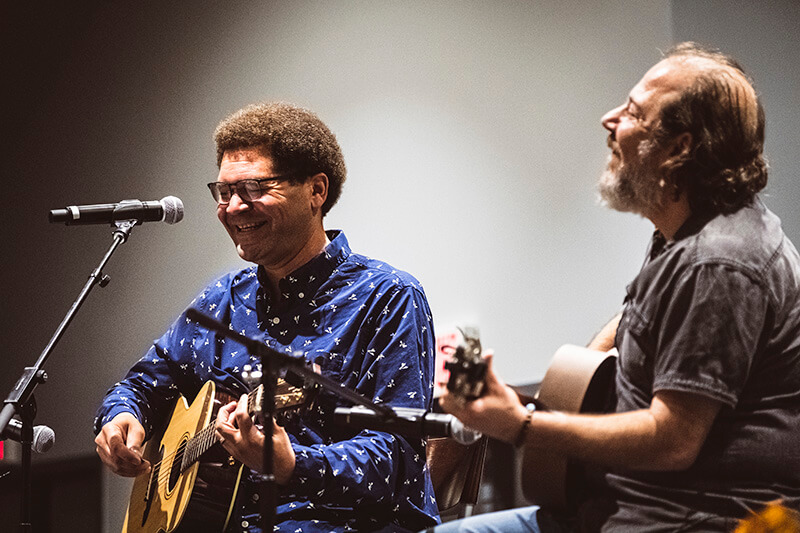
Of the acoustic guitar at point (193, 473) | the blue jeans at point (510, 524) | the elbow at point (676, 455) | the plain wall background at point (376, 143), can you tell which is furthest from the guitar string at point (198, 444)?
the plain wall background at point (376, 143)

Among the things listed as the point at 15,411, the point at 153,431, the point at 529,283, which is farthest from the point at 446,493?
the point at 529,283

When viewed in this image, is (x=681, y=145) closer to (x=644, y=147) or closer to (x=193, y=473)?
(x=644, y=147)

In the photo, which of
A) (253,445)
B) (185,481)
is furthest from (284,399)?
(185,481)

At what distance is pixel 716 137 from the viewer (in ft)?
5.98

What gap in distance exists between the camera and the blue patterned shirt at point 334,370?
7.34 feet

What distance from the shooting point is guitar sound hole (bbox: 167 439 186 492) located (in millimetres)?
2572

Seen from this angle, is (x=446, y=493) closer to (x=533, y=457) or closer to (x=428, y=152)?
(x=533, y=457)

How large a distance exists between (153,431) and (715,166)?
188 centimetres

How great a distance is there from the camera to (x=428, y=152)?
4.37m

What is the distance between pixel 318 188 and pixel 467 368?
1248mm

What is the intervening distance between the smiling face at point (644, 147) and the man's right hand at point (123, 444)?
1.57 metres

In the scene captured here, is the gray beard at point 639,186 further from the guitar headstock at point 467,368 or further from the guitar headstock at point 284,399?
the guitar headstock at point 284,399

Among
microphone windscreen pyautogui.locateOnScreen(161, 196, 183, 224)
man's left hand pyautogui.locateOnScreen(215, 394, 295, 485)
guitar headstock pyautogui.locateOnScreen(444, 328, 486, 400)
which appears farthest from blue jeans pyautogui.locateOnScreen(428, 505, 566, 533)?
microphone windscreen pyautogui.locateOnScreen(161, 196, 183, 224)

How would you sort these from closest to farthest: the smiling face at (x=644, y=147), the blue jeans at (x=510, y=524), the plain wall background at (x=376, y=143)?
the smiling face at (x=644, y=147)
the blue jeans at (x=510, y=524)
the plain wall background at (x=376, y=143)
